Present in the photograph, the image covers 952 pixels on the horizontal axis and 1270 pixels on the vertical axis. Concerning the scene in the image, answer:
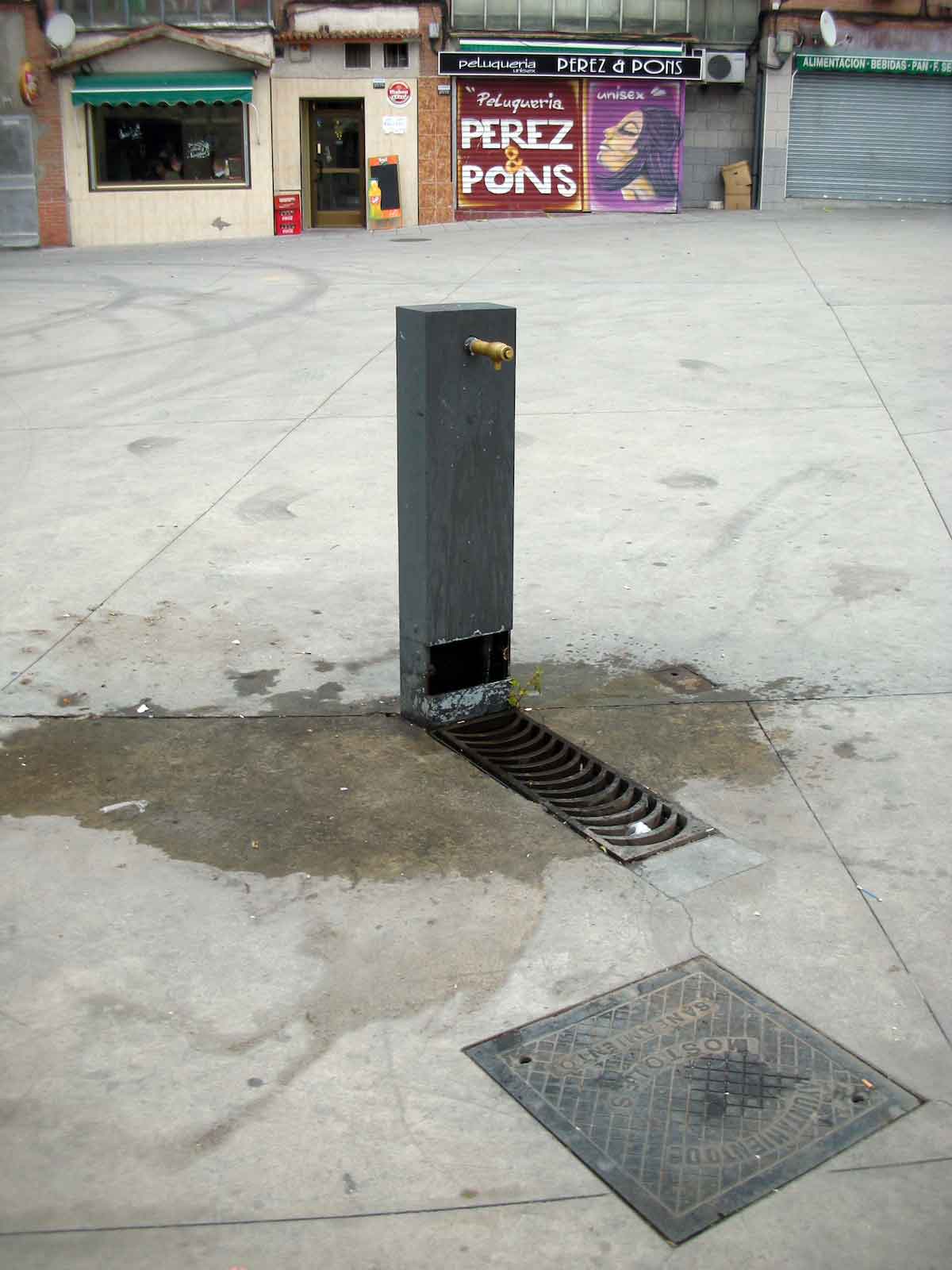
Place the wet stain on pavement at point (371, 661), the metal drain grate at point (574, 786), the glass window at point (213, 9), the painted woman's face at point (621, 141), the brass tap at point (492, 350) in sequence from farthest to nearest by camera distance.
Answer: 1. the painted woman's face at point (621, 141)
2. the glass window at point (213, 9)
3. the wet stain on pavement at point (371, 661)
4. the brass tap at point (492, 350)
5. the metal drain grate at point (574, 786)

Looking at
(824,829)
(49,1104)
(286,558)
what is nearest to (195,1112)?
(49,1104)

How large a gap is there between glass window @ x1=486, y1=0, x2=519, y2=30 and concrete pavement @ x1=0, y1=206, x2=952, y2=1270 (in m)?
14.4

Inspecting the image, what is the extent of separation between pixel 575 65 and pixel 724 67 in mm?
2788

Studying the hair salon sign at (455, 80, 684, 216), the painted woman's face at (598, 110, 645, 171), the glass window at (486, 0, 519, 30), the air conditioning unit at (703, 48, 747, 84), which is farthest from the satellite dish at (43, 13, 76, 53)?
the air conditioning unit at (703, 48, 747, 84)

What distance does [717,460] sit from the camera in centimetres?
895

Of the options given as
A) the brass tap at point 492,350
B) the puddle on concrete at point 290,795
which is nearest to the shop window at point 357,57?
the brass tap at point 492,350

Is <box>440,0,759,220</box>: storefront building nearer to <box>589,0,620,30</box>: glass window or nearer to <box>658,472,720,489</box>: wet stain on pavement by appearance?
<box>589,0,620,30</box>: glass window

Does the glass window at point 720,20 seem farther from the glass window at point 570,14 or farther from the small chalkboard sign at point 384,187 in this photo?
the small chalkboard sign at point 384,187

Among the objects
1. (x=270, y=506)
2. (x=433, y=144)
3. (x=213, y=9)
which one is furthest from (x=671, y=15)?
(x=270, y=506)

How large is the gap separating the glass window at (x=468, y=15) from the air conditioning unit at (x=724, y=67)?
416cm

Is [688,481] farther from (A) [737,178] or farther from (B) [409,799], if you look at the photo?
(A) [737,178]

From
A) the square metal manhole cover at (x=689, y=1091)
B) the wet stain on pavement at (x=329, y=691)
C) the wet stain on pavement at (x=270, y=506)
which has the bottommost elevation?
the square metal manhole cover at (x=689, y=1091)

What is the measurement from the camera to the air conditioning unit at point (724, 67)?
2406 centimetres

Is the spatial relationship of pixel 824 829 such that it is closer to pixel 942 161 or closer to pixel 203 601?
pixel 203 601
